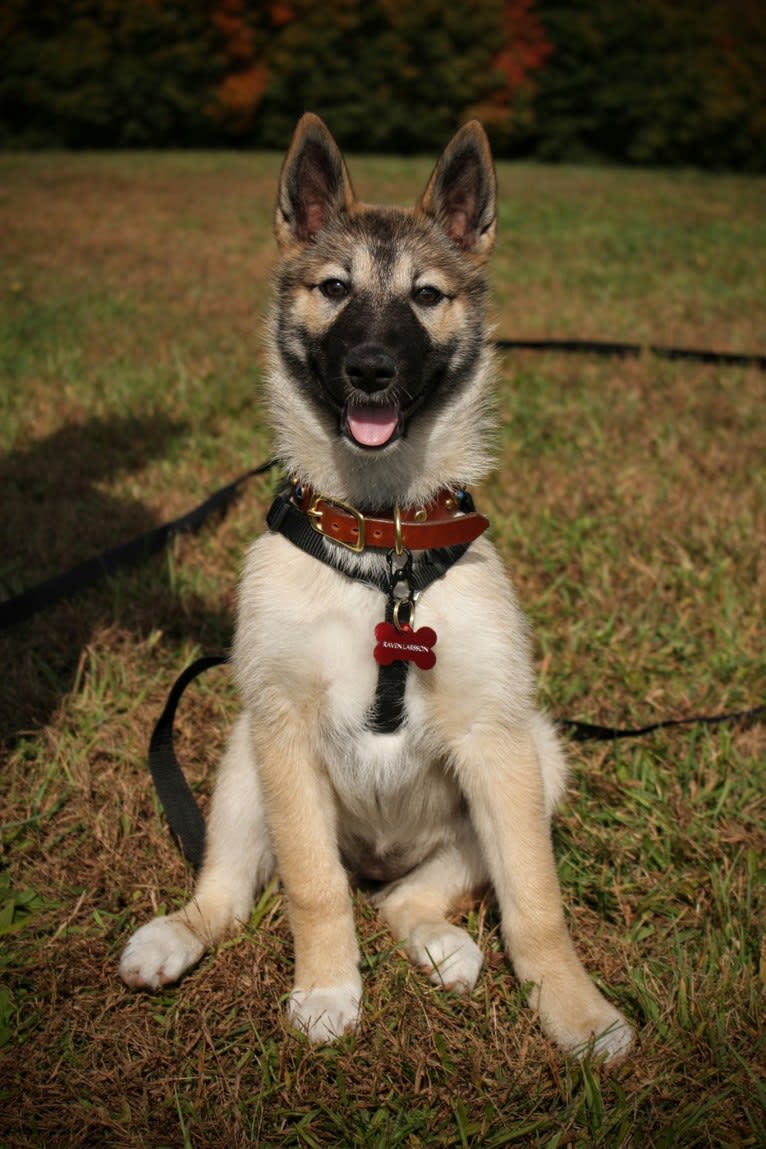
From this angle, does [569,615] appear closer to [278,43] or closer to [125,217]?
[125,217]

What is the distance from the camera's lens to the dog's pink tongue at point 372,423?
2.28 m

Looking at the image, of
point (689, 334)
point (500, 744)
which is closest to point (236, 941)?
point (500, 744)

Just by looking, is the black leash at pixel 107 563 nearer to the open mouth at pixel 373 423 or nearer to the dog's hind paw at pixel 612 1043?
the open mouth at pixel 373 423

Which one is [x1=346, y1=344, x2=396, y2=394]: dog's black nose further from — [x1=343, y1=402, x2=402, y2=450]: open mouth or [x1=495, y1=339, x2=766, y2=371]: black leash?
[x1=495, y1=339, x2=766, y2=371]: black leash

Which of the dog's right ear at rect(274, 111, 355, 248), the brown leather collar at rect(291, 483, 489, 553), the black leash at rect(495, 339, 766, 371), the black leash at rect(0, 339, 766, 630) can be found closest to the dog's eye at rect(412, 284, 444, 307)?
the dog's right ear at rect(274, 111, 355, 248)

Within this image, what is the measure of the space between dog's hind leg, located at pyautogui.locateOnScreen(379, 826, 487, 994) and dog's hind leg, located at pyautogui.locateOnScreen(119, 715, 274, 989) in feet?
1.20

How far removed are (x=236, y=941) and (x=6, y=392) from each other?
14.7 ft

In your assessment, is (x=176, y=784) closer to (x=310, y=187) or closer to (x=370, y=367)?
(x=370, y=367)

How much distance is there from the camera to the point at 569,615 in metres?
3.68

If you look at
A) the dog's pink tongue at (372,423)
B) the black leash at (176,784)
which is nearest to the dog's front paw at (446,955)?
the black leash at (176,784)

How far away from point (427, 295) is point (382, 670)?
109cm

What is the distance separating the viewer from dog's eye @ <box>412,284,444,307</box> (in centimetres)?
256

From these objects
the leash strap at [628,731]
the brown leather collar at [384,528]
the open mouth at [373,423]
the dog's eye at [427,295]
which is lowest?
the leash strap at [628,731]

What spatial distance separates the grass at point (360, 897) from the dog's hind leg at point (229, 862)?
7 centimetres
